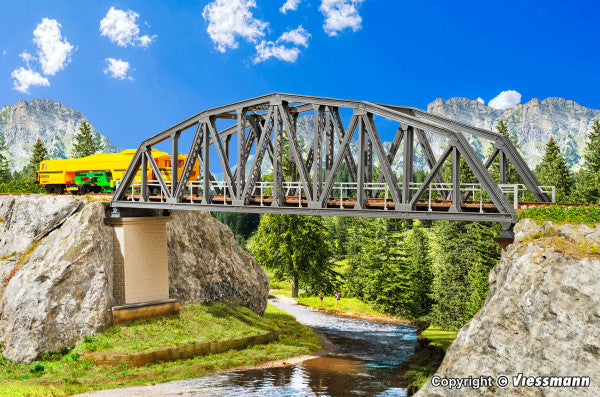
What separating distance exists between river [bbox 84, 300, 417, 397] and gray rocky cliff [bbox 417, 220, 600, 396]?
1011cm

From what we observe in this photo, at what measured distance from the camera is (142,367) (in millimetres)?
31422

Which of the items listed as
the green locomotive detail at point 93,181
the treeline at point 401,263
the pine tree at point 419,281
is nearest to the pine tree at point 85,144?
the treeline at point 401,263

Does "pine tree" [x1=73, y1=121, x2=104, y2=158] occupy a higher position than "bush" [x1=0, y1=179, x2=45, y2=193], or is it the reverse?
"pine tree" [x1=73, y1=121, x2=104, y2=158]

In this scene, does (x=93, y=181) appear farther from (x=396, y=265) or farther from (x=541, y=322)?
(x=541, y=322)

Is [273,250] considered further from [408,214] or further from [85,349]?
[408,214]

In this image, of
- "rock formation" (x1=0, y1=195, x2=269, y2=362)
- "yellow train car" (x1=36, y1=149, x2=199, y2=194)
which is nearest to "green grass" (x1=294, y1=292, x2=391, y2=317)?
"rock formation" (x1=0, y1=195, x2=269, y2=362)

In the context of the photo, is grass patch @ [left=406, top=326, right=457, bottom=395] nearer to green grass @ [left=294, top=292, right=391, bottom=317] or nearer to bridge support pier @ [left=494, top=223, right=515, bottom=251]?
green grass @ [left=294, top=292, right=391, bottom=317]

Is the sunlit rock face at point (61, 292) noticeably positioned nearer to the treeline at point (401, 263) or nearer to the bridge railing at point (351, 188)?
the bridge railing at point (351, 188)

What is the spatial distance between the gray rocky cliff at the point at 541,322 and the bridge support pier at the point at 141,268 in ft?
74.3

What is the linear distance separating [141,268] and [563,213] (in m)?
27.5

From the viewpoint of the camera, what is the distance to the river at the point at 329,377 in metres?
27.6

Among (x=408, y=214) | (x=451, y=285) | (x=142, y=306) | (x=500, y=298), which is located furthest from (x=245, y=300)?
(x=500, y=298)

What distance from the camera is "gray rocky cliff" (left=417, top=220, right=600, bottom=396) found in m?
16.9

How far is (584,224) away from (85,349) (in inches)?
1098
